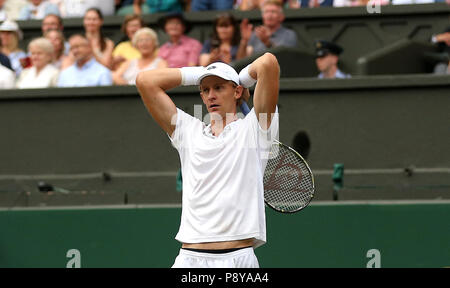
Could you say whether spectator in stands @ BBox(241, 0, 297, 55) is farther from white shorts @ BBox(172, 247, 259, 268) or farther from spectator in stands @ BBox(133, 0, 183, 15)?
white shorts @ BBox(172, 247, 259, 268)

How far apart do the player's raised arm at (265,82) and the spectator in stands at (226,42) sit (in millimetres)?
4879

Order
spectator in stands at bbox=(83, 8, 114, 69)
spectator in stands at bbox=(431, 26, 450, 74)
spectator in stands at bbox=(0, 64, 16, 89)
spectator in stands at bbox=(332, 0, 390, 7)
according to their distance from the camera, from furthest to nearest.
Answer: spectator in stands at bbox=(83, 8, 114, 69) < spectator in stands at bbox=(332, 0, 390, 7) < spectator in stands at bbox=(0, 64, 16, 89) < spectator in stands at bbox=(431, 26, 450, 74)

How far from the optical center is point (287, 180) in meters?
6.82

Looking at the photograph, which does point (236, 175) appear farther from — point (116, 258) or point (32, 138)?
point (32, 138)

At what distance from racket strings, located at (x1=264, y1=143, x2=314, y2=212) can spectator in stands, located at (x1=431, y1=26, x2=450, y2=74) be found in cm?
396

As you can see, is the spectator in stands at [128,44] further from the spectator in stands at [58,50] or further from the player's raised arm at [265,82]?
the player's raised arm at [265,82]

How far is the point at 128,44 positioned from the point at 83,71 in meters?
0.81

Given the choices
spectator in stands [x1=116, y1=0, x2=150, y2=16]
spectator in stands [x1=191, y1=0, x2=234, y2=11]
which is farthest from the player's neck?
spectator in stands [x1=116, y1=0, x2=150, y2=16]

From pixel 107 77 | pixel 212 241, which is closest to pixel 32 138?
pixel 107 77

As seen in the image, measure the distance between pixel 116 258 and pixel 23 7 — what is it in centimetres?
478

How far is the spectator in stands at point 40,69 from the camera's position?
11084mm

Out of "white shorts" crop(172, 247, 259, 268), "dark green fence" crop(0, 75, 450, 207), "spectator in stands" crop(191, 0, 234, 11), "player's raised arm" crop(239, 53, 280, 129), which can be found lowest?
"white shorts" crop(172, 247, 259, 268)

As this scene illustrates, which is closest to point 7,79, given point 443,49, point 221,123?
point 443,49

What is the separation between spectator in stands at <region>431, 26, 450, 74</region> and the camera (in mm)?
10398
